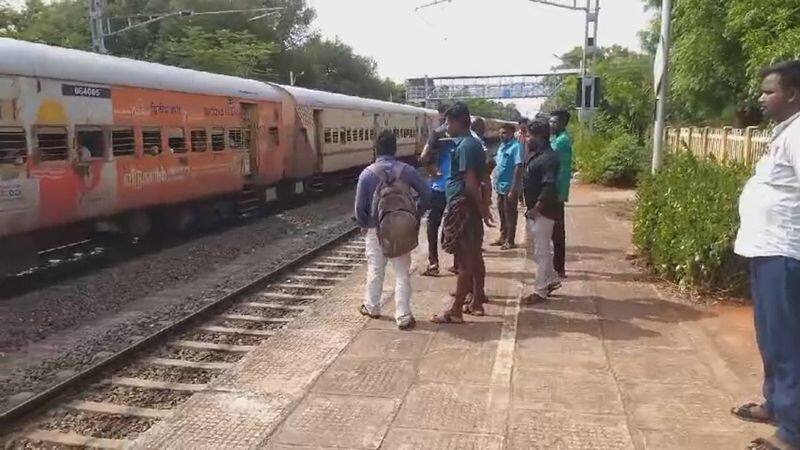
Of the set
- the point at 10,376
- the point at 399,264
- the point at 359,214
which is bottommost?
the point at 10,376

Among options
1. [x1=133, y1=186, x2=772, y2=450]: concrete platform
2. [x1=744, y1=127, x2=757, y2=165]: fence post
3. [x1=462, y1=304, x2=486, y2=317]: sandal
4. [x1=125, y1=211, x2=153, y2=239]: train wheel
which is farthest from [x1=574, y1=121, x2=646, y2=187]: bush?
[x1=462, y1=304, x2=486, y2=317]: sandal

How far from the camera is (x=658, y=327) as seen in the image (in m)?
5.86

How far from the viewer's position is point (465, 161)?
594 centimetres

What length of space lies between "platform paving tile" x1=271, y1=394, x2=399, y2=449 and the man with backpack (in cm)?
160

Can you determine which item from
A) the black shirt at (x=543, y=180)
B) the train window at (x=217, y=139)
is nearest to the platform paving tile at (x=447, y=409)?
the black shirt at (x=543, y=180)

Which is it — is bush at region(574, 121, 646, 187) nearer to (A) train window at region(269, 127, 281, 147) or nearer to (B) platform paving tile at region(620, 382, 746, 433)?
(A) train window at region(269, 127, 281, 147)

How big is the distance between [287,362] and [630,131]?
20.9 meters

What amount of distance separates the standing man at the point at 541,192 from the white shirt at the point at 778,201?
110 inches

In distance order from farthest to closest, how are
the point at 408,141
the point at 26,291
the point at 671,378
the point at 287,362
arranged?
the point at 408,141 → the point at 26,291 → the point at 287,362 → the point at 671,378

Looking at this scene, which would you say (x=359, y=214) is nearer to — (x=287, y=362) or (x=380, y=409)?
(x=287, y=362)

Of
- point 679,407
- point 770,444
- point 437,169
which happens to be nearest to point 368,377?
point 679,407

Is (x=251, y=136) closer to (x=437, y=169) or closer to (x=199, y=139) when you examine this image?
(x=199, y=139)

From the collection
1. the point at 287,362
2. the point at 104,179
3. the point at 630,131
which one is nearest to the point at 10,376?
the point at 287,362

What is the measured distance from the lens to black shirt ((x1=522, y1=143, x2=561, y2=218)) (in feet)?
20.6
